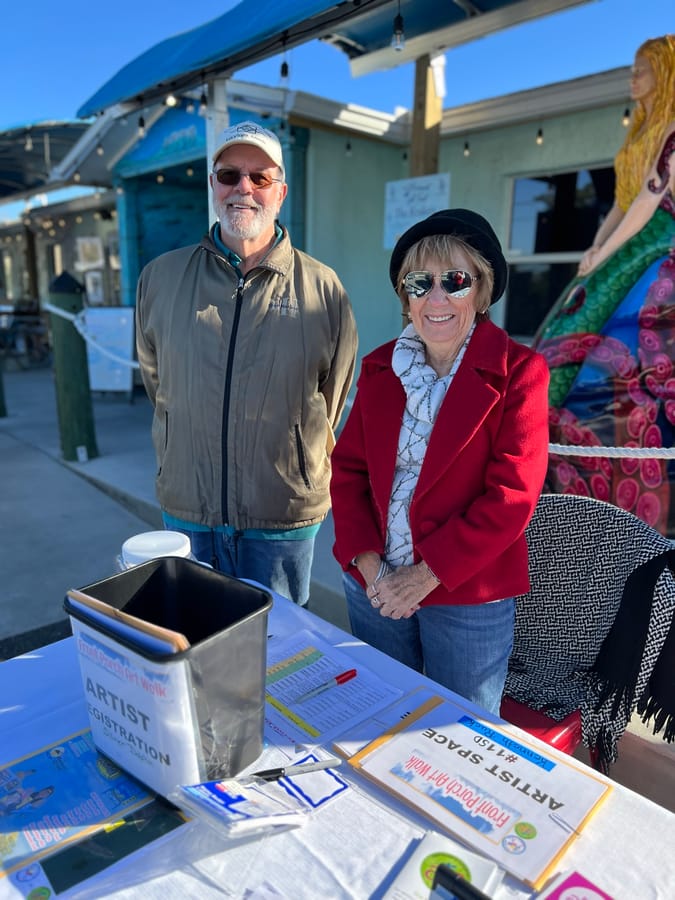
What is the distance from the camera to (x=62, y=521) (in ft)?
14.0

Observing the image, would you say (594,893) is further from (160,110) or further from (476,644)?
(160,110)

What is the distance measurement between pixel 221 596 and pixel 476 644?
0.64 m

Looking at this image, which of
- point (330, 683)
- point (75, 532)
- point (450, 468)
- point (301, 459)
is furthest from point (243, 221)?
point (75, 532)

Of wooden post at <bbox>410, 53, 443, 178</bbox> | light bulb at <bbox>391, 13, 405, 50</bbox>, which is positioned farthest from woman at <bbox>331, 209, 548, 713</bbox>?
wooden post at <bbox>410, 53, 443, 178</bbox>

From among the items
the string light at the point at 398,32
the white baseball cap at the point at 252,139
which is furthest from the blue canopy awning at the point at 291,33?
the white baseball cap at the point at 252,139

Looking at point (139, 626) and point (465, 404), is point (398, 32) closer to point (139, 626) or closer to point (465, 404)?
point (465, 404)

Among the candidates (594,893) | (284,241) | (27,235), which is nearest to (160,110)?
(284,241)

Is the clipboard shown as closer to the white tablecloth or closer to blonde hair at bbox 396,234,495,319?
the white tablecloth

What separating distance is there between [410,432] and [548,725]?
911mm

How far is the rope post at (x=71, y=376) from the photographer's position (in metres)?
4.95

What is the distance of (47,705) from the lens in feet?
3.74

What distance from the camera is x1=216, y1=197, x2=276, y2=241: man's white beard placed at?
1807mm

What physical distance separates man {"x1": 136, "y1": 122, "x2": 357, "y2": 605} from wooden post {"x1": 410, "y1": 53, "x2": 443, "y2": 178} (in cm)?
241

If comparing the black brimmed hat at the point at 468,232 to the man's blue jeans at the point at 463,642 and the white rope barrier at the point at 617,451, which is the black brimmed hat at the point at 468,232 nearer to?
the man's blue jeans at the point at 463,642
